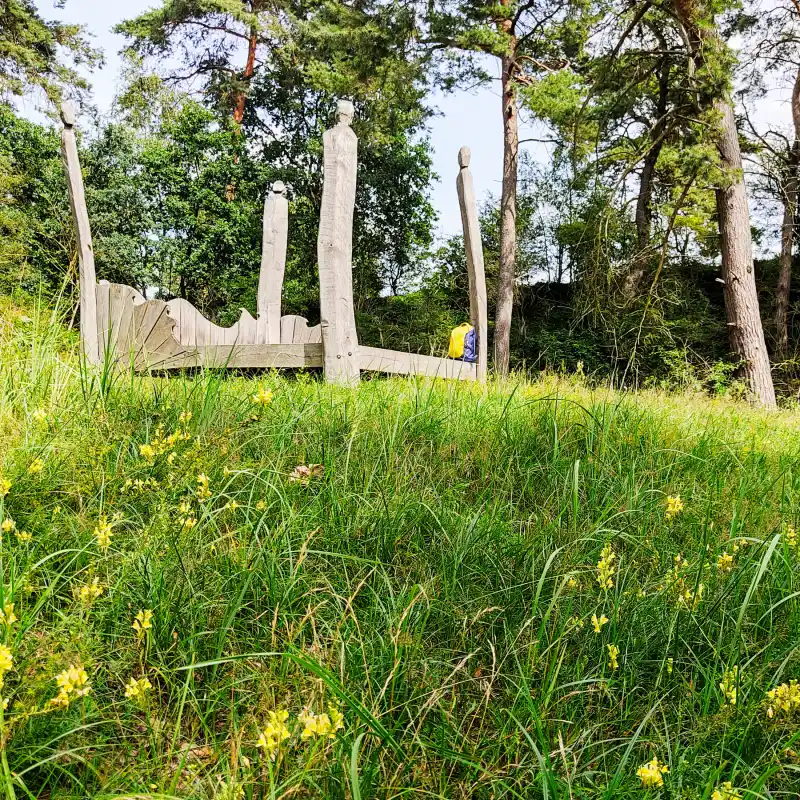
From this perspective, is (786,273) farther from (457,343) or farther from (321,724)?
(321,724)

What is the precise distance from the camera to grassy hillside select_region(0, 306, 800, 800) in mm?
1273

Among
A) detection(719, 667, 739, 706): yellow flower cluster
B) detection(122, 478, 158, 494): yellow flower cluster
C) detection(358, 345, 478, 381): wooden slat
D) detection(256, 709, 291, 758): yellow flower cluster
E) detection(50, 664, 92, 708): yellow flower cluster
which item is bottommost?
detection(719, 667, 739, 706): yellow flower cluster

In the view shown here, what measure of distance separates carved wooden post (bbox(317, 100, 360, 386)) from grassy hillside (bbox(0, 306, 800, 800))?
2.23 m

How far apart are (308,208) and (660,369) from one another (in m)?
12.9

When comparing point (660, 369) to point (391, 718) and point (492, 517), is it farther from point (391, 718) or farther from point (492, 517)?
point (391, 718)

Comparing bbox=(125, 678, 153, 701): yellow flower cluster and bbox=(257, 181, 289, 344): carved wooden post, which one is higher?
bbox=(257, 181, 289, 344): carved wooden post

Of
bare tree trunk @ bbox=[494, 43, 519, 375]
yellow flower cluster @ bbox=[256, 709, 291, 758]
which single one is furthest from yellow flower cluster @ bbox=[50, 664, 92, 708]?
bare tree trunk @ bbox=[494, 43, 519, 375]

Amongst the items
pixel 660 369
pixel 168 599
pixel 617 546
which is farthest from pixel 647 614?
pixel 660 369

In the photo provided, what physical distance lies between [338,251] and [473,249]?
2602 mm

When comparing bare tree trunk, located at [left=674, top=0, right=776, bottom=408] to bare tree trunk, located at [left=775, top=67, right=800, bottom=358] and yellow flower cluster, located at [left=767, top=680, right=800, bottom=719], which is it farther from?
yellow flower cluster, located at [left=767, top=680, right=800, bottom=719]

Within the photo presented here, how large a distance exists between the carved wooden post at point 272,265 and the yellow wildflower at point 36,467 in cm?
639

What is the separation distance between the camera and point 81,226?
21.8 ft

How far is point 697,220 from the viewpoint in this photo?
55.6ft

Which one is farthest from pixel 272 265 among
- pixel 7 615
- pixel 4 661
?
pixel 4 661
